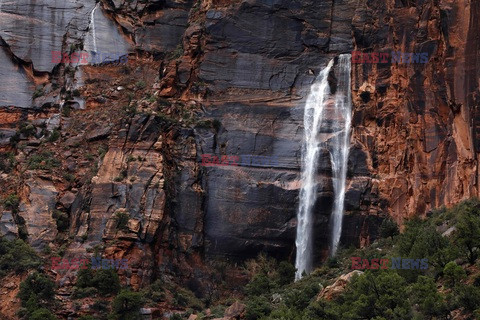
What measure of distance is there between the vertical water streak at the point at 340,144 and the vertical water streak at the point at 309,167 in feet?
3.52

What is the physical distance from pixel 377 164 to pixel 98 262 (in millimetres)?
21698

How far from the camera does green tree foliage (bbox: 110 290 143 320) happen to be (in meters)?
56.3

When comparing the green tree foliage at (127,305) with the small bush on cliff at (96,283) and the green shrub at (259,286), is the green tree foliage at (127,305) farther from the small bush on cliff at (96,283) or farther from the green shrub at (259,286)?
the green shrub at (259,286)

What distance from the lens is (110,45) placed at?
243ft

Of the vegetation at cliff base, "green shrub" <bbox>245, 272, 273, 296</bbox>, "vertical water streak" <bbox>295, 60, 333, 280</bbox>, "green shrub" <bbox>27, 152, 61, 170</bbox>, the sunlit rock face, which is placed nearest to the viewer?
the vegetation at cliff base

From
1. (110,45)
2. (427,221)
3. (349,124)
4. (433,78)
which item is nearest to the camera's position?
(427,221)

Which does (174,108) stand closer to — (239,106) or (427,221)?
(239,106)

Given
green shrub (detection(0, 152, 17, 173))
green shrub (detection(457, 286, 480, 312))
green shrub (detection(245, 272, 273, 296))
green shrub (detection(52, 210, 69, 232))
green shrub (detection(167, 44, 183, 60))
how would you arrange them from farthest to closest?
green shrub (detection(167, 44, 183, 60)), green shrub (detection(0, 152, 17, 173)), green shrub (detection(52, 210, 69, 232)), green shrub (detection(245, 272, 273, 296)), green shrub (detection(457, 286, 480, 312))

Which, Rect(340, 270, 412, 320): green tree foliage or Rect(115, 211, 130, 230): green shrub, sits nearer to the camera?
Rect(340, 270, 412, 320): green tree foliage

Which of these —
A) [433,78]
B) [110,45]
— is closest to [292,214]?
[433,78]

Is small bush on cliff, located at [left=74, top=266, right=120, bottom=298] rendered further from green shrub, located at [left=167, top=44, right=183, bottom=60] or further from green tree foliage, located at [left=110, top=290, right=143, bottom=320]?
green shrub, located at [left=167, top=44, right=183, bottom=60]

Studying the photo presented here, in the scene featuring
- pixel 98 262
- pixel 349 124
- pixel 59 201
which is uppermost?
pixel 349 124

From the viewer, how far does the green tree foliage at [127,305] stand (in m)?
56.3
